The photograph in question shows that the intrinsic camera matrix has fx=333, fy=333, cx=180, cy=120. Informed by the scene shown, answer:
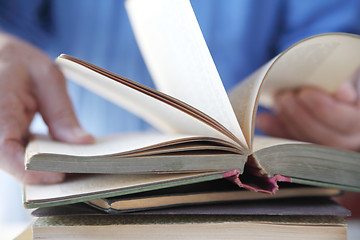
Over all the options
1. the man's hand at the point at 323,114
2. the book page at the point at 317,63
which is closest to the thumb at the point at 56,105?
the book page at the point at 317,63

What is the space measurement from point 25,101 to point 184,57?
0.34 m

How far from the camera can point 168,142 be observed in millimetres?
362

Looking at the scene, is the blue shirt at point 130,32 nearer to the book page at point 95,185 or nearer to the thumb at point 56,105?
the thumb at point 56,105

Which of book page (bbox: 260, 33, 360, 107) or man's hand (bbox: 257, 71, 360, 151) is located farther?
man's hand (bbox: 257, 71, 360, 151)

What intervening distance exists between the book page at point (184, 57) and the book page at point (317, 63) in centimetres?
9

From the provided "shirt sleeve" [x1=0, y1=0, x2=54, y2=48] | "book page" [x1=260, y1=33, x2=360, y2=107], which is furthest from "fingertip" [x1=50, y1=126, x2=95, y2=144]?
"shirt sleeve" [x1=0, y1=0, x2=54, y2=48]

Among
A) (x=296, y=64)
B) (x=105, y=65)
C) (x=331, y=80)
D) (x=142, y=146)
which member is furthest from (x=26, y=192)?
(x=105, y=65)

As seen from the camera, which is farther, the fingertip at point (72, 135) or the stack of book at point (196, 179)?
the fingertip at point (72, 135)

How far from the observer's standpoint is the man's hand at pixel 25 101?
0.51 m

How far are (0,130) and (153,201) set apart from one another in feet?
0.98

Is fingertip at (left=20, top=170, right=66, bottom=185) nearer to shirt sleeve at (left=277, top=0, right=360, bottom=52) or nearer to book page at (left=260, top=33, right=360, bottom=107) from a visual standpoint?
book page at (left=260, top=33, right=360, bottom=107)

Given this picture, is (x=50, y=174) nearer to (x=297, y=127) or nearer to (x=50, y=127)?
(x=50, y=127)

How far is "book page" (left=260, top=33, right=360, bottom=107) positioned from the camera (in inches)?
17.3

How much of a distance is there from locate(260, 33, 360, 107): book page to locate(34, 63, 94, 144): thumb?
1.12 ft
